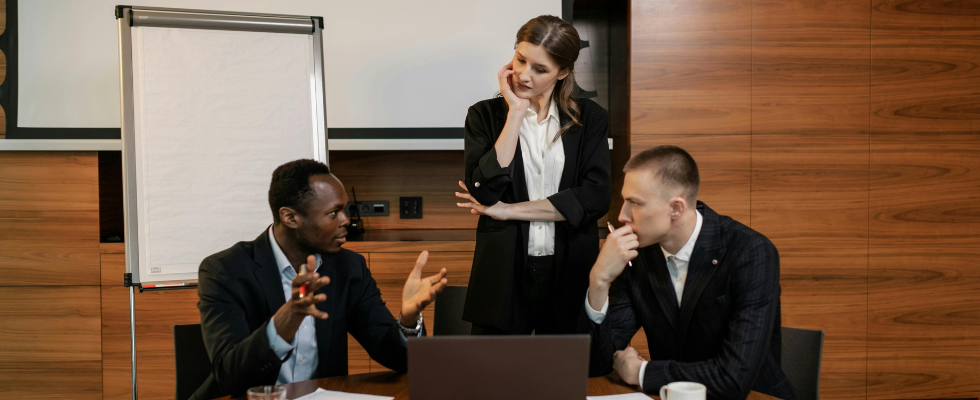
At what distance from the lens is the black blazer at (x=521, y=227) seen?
1.98 m

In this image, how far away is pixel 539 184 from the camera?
2090 millimetres

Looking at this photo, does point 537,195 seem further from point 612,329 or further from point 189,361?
point 189,361

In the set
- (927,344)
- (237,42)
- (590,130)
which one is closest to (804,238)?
(927,344)

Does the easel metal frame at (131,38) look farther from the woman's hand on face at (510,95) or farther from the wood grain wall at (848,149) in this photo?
the wood grain wall at (848,149)

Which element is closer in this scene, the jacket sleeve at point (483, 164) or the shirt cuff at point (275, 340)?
the shirt cuff at point (275, 340)

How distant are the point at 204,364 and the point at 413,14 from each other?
2054mm

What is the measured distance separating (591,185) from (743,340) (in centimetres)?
75

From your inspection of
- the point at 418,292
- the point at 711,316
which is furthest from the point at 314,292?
the point at 711,316

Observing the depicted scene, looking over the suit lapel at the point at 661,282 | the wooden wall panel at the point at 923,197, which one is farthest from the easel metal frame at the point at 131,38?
the wooden wall panel at the point at 923,197

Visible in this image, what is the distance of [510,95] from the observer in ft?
6.76

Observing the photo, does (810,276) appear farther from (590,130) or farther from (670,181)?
(670,181)

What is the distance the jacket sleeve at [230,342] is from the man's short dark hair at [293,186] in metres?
0.21

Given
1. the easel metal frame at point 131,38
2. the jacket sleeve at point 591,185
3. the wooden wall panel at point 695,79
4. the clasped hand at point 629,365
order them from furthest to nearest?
the wooden wall panel at point 695,79
the easel metal frame at point 131,38
the jacket sleeve at point 591,185
the clasped hand at point 629,365

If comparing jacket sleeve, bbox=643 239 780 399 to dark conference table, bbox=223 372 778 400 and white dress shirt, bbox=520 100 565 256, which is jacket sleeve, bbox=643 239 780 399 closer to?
dark conference table, bbox=223 372 778 400
